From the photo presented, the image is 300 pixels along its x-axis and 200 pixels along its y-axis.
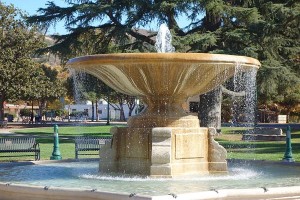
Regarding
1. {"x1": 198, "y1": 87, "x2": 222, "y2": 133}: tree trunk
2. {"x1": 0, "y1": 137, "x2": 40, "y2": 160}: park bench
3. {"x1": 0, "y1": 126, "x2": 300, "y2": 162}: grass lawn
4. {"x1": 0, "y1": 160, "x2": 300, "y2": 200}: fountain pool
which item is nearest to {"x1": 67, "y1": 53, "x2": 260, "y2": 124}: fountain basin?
{"x1": 0, "y1": 160, "x2": 300, "y2": 200}: fountain pool

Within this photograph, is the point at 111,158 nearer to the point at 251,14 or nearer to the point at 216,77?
the point at 216,77

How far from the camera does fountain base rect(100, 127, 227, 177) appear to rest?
10.2 m

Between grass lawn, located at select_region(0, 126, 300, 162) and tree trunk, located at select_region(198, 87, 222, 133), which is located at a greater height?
tree trunk, located at select_region(198, 87, 222, 133)

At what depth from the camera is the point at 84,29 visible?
98.0 ft

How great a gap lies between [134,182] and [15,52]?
147ft

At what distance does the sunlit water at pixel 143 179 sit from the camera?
866 cm

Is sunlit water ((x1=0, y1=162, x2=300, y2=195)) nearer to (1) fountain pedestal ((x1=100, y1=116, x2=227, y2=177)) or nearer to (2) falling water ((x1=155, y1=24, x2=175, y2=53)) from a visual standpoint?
(1) fountain pedestal ((x1=100, y1=116, x2=227, y2=177))

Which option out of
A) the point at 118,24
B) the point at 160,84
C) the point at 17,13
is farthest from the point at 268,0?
the point at 17,13

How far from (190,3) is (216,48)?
2471 millimetres

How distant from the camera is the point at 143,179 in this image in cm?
992

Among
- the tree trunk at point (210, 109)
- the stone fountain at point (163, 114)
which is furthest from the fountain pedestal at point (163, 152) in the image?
Result: the tree trunk at point (210, 109)

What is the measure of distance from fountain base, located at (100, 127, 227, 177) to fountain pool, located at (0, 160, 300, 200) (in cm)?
23

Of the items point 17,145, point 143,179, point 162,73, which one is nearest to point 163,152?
point 143,179

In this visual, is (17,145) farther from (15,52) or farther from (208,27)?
(15,52)
